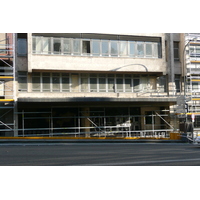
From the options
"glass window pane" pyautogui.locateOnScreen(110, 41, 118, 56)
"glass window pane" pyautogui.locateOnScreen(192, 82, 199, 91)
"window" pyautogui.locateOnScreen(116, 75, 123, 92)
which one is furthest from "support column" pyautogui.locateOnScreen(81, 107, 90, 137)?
"glass window pane" pyautogui.locateOnScreen(192, 82, 199, 91)

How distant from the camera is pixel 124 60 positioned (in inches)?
1178

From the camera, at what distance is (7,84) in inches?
1103

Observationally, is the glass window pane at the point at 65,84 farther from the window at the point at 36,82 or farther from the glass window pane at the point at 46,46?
the glass window pane at the point at 46,46

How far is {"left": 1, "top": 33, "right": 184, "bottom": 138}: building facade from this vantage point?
2836 centimetres

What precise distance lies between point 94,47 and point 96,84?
3.48 meters

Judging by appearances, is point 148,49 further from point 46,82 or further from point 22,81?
point 22,81

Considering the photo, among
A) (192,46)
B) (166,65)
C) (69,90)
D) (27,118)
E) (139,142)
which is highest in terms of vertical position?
(192,46)

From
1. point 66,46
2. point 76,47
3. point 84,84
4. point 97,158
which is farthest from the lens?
point 84,84

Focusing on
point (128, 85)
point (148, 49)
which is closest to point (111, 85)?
point (128, 85)

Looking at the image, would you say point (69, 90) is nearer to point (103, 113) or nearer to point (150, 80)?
point (103, 113)

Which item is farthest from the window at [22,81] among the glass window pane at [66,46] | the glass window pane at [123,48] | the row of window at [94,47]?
the glass window pane at [123,48]

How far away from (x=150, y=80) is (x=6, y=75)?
13.7 metres

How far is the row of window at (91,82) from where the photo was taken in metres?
29.2
